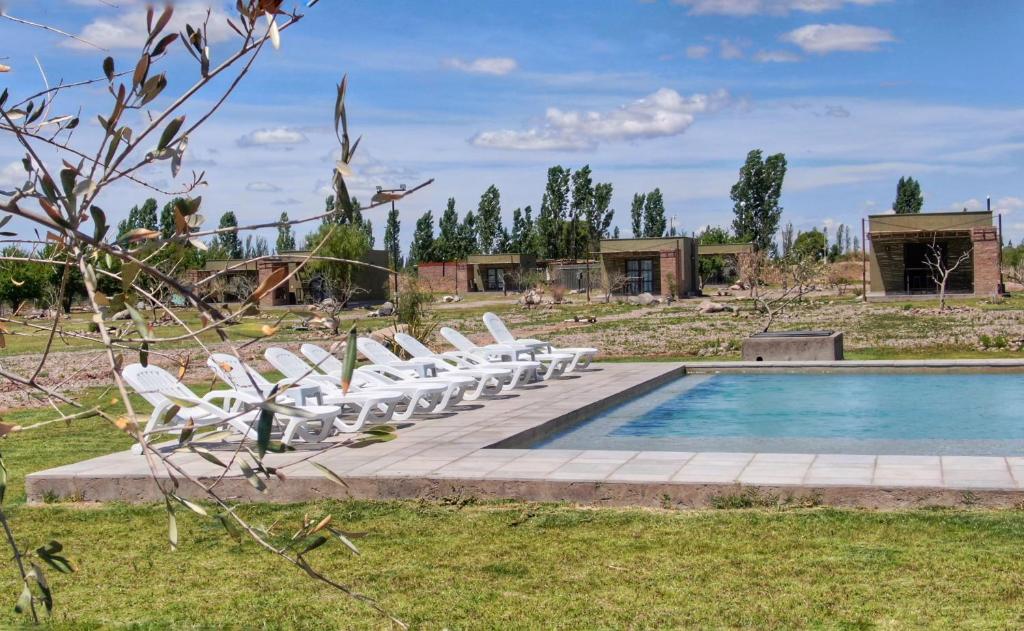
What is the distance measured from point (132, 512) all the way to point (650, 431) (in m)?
5.37

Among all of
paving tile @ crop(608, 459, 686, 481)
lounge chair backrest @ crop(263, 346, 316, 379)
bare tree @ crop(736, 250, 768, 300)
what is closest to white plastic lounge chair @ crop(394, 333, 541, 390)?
lounge chair backrest @ crop(263, 346, 316, 379)

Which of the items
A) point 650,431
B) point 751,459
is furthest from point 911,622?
point 650,431

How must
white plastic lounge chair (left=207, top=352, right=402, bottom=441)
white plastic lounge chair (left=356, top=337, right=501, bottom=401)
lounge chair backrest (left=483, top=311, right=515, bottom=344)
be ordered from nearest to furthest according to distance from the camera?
1. white plastic lounge chair (left=207, top=352, right=402, bottom=441)
2. white plastic lounge chair (left=356, top=337, right=501, bottom=401)
3. lounge chair backrest (left=483, top=311, right=515, bottom=344)

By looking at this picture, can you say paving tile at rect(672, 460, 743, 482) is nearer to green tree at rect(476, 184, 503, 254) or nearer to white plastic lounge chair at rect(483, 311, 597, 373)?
white plastic lounge chair at rect(483, 311, 597, 373)

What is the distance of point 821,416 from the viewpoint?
12.0m

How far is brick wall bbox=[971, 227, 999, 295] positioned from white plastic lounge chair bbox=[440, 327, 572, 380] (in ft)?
98.9

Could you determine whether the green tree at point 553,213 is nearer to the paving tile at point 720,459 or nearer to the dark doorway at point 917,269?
the dark doorway at point 917,269

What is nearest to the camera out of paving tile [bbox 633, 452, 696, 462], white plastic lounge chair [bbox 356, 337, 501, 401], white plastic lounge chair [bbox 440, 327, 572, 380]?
paving tile [bbox 633, 452, 696, 462]

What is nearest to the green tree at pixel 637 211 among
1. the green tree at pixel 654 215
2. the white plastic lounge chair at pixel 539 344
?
the green tree at pixel 654 215

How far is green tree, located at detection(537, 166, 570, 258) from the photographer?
238 ft

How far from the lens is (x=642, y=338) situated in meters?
23.8

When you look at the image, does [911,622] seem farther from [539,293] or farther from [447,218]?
[447,218]

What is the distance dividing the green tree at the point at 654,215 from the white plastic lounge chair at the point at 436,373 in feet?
223

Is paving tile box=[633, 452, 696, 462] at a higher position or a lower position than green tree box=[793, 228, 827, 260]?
lower
